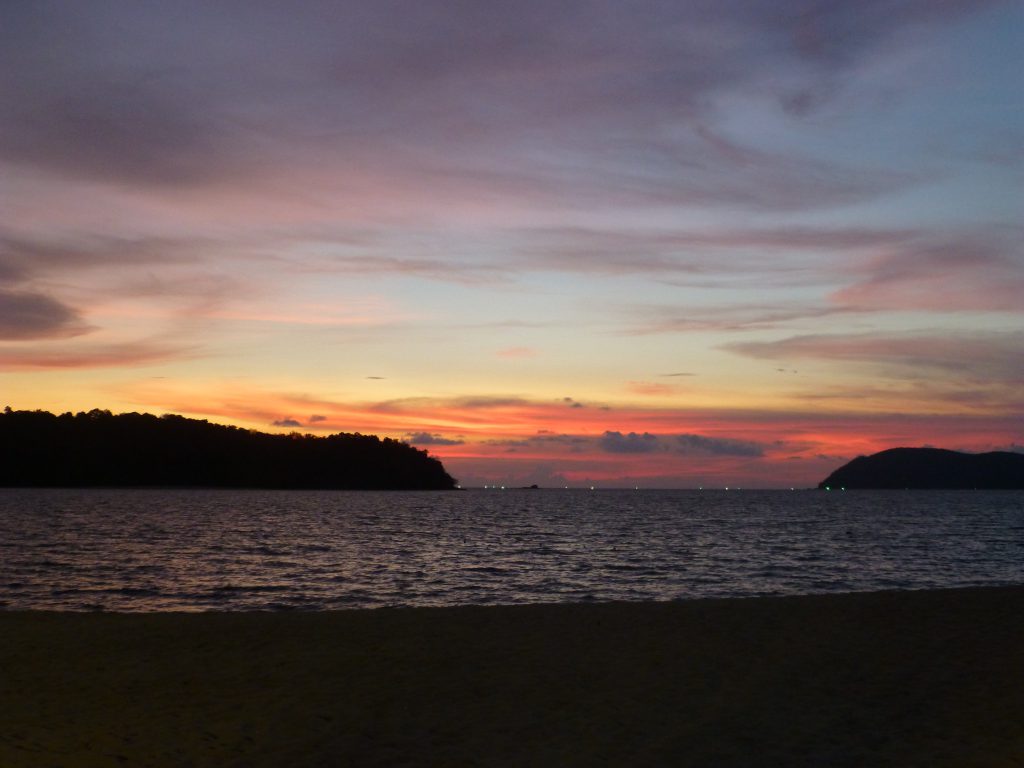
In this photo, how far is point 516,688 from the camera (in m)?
15.5

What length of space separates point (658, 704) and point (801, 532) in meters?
77.5

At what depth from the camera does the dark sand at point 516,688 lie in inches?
479

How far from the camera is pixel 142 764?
450 inches

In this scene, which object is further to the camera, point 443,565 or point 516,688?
point 443,565

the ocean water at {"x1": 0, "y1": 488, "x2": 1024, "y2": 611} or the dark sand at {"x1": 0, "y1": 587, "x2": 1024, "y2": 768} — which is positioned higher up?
the dark sand at {"x1": 0, "y1": 587, "x2": 1024, "y2": 768}

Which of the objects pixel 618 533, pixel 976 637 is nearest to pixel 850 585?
pixel 976 637

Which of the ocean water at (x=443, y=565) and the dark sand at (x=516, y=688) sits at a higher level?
the dark sand at (x=516, y=688)

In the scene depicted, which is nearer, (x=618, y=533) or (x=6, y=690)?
(x=6, y=690)

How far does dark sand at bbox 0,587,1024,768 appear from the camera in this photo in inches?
479

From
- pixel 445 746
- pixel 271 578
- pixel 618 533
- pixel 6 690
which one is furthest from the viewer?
pixel 618 533

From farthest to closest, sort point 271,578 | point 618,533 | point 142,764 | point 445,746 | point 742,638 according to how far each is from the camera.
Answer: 1. point 618,533
2. point 271,578
3. point 742,638
4. point 445,746
5. point 142,764

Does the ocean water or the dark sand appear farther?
the ocean water

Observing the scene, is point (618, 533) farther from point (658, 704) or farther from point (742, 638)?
point (658, 704)

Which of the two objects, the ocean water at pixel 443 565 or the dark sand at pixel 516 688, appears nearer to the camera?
the dark sand at pixel 516 688
